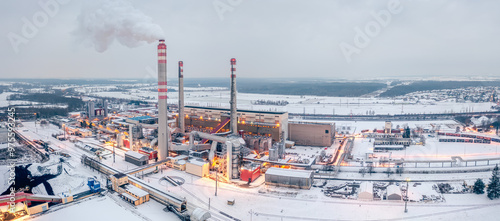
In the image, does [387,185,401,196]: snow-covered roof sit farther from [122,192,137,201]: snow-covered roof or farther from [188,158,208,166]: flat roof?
[122,192,137,201]: snow-covered roof

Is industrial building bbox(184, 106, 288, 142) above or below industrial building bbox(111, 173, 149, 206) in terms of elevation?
above

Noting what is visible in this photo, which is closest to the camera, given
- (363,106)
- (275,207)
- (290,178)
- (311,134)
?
(275,207)

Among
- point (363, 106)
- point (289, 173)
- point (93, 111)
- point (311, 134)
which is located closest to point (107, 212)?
point (289, 173)

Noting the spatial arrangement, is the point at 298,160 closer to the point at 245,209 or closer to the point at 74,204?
the point at 245,209

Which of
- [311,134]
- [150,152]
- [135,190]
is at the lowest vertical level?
[135,190]

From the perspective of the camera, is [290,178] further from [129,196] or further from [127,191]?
[127,191]

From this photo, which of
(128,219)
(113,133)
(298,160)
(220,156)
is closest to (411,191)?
(298,160)

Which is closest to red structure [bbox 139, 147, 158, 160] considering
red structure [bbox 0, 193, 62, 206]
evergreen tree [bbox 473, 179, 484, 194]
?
red structure [bbox 0, 193, 62, 206]

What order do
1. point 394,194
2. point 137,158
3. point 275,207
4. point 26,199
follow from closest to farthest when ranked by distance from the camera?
point 26,199, point 275,207, point 394,194, point 137,158
